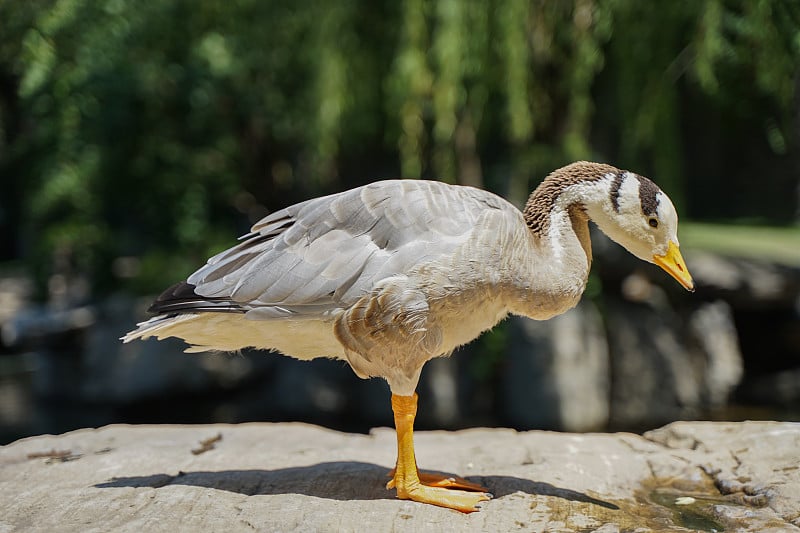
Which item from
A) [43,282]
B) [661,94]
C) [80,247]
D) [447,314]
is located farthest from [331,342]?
[43,282]

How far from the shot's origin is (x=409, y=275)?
316 cm

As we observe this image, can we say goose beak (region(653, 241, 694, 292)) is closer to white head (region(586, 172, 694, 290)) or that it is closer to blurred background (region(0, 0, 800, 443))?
white head (region(586, 172, 694, 290))

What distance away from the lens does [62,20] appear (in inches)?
261

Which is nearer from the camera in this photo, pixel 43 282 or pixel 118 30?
pixel 118 30

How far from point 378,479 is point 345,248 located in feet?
3.54

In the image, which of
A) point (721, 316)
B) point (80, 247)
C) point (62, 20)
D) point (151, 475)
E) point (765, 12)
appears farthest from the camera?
point (80, 247)

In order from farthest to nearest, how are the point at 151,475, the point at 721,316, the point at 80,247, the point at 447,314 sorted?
the point at 80,247, the point at 721,316, the point at 151,475, the point at 447,314

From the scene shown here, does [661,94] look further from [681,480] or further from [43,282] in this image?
[43,282]

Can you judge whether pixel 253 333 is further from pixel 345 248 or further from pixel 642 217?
pixel 642 217

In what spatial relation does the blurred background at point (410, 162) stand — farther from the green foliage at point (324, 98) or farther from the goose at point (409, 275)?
the goose at point (409, 275)

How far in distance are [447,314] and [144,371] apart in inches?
250

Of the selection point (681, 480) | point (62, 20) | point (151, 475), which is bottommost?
point (681, 480)

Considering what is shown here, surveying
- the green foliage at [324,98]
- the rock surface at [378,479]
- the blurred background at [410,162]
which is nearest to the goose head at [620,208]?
the rock surface at [378,479]

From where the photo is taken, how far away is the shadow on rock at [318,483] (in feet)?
11.0
